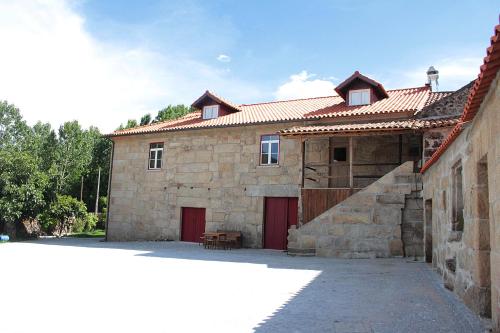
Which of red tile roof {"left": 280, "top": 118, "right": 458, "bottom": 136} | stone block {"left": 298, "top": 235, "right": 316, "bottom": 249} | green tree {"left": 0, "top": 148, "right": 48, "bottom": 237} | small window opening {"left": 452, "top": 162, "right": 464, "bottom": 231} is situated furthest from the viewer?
green tree {"left": 0, "top": 148, "right": 48, "bottom": 237}

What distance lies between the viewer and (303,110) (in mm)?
16375

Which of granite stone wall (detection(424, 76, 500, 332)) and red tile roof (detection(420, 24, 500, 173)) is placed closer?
red tile roof (detection(420, 24, 500, 173))

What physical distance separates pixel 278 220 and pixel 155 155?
6536mm

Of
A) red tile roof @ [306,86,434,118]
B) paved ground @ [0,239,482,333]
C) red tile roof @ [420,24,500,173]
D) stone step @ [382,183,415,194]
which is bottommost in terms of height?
paved ground @ [0,239,482,333]

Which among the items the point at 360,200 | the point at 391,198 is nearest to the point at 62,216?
the point at 360,200

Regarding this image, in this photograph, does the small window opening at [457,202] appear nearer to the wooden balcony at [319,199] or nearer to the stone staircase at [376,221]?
the stone staircase at [376,221]

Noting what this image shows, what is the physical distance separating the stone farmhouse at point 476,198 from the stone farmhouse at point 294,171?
11.0ft

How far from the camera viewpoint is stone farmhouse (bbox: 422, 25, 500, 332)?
13.3ft

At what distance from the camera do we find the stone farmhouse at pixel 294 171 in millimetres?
11227

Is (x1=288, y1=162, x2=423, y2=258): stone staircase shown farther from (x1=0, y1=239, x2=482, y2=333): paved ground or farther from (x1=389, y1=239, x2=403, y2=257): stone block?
(x1=0, y1=239, x2=482, y2=333): paved ground

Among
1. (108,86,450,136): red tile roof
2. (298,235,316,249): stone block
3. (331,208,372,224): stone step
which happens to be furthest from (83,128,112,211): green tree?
(331,208,372,224): stone step

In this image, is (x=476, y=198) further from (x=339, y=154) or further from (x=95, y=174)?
(x=95, y=174)

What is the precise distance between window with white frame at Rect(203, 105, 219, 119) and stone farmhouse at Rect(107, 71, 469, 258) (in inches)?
1.9

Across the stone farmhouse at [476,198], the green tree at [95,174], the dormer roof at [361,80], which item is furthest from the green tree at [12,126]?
the stone farmhouse at [476,198]
